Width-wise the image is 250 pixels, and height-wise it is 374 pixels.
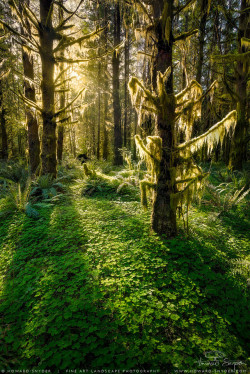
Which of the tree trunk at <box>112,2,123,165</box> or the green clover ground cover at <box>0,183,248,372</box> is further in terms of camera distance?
the tree trunk at <box>112,2,123,165</box>

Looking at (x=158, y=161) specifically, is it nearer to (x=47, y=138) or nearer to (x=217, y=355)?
(x=217, y=355)

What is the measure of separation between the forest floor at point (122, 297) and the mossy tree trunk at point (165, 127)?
0.47 metres

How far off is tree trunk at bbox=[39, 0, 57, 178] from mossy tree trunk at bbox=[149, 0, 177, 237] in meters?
4.24

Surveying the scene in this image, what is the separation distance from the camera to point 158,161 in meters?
3.53

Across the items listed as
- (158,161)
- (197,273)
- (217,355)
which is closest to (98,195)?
(158,161)

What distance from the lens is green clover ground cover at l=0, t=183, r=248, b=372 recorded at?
6.22 ft

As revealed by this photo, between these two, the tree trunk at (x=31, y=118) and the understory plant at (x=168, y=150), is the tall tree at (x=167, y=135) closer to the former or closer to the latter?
the understory plant at (x=168, y=150)

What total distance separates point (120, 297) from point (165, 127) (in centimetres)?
293

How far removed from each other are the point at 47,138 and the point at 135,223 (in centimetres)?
465

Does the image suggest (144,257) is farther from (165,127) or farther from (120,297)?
(165,127)

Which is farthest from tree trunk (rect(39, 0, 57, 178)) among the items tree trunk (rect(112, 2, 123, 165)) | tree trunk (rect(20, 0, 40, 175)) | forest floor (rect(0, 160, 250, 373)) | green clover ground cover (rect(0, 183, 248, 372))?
tree trunk (rect(112, 2, 123, 165))

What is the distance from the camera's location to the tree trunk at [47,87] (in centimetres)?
617

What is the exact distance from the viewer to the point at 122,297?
8.26 feet

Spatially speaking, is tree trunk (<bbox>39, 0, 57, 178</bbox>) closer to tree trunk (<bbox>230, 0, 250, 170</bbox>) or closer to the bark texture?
the bark texture
